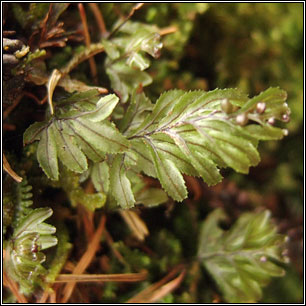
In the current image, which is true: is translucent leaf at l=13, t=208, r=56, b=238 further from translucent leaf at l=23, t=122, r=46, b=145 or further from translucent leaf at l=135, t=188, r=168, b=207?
translucent leaf at l=135, t=188, r=168, b=207

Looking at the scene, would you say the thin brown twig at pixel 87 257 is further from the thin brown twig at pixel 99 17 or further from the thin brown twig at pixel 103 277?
the thin brown twig at pixel 99 17

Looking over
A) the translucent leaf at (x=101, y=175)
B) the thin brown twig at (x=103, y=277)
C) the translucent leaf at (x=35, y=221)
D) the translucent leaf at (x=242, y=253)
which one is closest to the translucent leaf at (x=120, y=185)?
the translucent leaf at (x=101, y=175)

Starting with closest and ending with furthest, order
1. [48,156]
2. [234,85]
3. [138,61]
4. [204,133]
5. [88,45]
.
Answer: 1. [204,133]
2. [48,156]
3. [138,61]
4. [88,45]
5. [234,85]

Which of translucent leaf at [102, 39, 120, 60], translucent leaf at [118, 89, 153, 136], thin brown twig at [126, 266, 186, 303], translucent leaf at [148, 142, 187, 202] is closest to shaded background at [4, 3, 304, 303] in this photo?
thin brown twig at [126, 266, 186, 303]

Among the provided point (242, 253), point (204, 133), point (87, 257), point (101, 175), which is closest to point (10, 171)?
point (101, 175)

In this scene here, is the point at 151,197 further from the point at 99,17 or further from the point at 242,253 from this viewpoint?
the point at 99,17
